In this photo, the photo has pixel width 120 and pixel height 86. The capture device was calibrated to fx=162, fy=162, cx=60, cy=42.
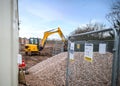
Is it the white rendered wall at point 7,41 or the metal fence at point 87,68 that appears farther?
the metal fence at point 87,68

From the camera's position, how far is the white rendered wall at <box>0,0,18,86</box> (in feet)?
2.89

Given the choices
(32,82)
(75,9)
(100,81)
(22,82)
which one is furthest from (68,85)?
(75,9)

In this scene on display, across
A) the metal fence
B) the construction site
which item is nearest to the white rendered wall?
the construction site

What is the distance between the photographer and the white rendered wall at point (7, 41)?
0.88 m

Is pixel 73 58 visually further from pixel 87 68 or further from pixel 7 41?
pixel 7 41

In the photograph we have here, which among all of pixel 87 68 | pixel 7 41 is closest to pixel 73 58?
pixel 87 68

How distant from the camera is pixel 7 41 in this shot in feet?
2.94

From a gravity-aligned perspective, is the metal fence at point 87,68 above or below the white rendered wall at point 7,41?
below

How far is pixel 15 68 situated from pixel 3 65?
0.26 ft

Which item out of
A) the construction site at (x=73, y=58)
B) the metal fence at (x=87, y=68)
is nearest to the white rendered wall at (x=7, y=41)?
the construction site at (x=73, y=58)

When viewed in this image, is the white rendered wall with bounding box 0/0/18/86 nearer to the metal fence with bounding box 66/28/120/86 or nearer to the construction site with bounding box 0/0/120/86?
the construction site with bounding box 0/0/120/86

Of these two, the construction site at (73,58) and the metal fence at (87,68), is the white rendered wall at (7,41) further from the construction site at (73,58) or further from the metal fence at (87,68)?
the metal fence at (87,68)

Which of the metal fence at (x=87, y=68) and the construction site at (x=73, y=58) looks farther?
the metal fence at (x=87, y=68)

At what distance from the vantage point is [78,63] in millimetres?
5242
